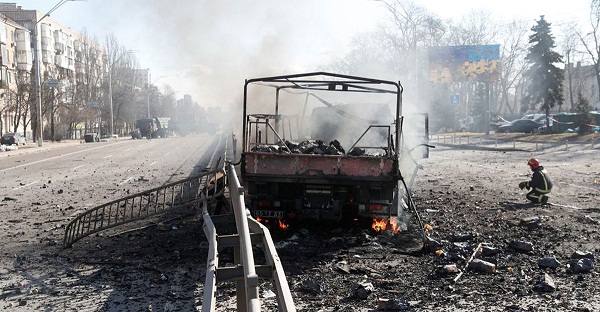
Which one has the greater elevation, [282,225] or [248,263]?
[248,263]

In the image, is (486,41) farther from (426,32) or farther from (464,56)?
(464,56)

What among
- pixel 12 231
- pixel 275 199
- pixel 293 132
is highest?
pixel 293 132

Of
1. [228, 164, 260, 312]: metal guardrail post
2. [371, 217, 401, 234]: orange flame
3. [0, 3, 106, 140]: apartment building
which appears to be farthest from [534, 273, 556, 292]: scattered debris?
[0, 3, 106, 140]: apartment building

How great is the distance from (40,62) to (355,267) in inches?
3266

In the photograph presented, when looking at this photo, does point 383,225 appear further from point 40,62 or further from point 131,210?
point 40,62

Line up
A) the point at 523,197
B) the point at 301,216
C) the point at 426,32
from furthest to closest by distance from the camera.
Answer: the point at 426,32 → the point at 523,197 → the point at 301,216

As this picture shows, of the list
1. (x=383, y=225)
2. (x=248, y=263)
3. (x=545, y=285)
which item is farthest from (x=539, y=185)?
(x=248, y=263)

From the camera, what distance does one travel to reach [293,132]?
503 inches

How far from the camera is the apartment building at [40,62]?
56469mm

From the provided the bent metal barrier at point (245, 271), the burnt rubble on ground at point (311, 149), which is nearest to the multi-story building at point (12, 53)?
the burnt rubble on ground at point (311, 149)

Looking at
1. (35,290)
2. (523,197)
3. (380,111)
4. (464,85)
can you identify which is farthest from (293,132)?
(464,85)

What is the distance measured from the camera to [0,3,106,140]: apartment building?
56469 millimetres

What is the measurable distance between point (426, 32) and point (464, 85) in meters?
25.8

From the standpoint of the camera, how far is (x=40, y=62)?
81125 millimetres
